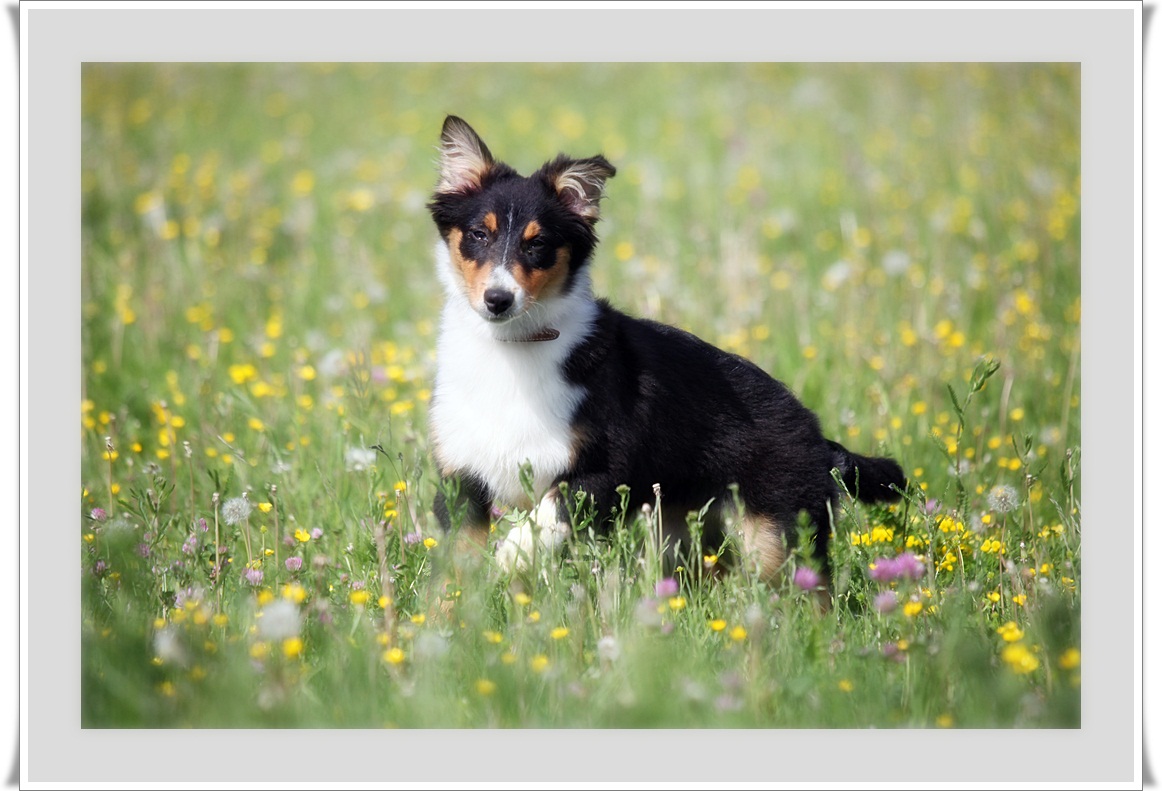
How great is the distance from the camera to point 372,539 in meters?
4.75

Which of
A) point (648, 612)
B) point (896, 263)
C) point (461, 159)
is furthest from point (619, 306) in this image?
point (648, 612)

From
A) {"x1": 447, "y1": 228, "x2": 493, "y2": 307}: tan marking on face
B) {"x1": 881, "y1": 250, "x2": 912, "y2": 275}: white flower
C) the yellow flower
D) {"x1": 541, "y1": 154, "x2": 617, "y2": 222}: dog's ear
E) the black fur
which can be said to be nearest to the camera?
{"x1": 447, "y1": 228, "x2": 493, "y2": 307}: tan marking on face

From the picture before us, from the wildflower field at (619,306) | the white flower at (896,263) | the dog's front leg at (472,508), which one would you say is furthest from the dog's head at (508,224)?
the white flower at (896,263)

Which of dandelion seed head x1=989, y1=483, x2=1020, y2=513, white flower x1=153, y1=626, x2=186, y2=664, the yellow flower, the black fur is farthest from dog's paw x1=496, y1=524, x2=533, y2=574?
the yellow flower

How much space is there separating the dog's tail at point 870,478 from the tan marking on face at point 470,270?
1.64 metres

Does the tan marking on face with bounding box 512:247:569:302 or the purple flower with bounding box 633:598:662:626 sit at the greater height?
the tan marking on face with bounding box 512:247:569:302

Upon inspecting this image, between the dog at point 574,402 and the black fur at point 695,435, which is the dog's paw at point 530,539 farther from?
the black fur at point 695,435

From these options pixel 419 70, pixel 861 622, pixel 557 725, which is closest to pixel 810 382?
pixel 861 622

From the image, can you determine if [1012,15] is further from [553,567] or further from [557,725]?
[557,725]

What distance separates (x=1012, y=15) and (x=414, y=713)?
3.21 meters

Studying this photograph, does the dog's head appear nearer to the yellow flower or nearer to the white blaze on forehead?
the white blaze on forehead

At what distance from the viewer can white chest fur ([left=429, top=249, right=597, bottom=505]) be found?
4.62 metres

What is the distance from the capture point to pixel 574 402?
466 cm

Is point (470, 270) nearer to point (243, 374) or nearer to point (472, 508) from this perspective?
point (472, 508)
